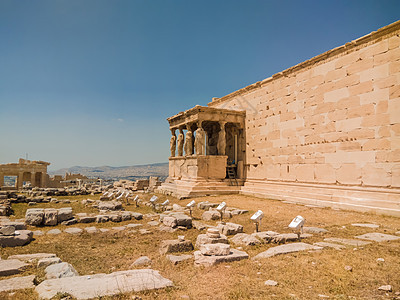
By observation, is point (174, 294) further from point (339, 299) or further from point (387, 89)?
point (387, 89)

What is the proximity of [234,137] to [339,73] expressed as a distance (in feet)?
29.6

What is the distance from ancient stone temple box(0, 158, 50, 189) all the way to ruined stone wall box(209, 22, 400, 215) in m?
28.1

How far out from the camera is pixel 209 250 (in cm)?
520

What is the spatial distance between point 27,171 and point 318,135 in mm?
32912

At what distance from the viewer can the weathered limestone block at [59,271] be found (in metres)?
4.41

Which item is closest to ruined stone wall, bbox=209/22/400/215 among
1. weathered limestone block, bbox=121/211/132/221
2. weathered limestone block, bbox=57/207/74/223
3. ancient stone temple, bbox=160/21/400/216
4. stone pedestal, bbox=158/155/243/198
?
ancient stone temple, bbox=160/21/400/216

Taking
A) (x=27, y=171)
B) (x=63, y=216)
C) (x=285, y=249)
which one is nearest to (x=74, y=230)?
(x=63, y=216)

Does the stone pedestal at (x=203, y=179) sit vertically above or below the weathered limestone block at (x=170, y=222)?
above

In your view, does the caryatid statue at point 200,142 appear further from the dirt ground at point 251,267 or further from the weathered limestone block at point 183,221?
the dirt ground at point 251,267

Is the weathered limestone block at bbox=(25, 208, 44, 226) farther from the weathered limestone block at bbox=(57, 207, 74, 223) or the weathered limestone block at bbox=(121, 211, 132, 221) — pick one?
the weathered limestone block at bbox=(121, 211, 132, 221)

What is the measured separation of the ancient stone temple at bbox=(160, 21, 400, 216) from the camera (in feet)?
33.8

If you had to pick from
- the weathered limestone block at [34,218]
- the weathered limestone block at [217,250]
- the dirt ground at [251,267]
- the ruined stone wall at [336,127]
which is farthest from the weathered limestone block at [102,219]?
the ruined stone wall at [336,127]

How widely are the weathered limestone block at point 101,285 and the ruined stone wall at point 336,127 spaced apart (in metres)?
8.73

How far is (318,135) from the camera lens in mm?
13023
